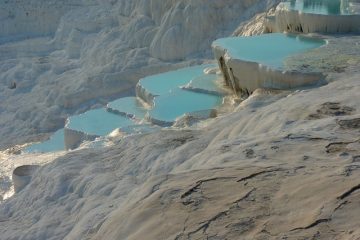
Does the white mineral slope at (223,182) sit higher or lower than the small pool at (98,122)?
higher

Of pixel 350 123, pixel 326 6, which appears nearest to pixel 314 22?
pixel 326 6

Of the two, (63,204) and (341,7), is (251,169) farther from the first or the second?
(341,7)

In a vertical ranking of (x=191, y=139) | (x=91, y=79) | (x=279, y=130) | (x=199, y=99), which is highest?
(x=279, y=130)

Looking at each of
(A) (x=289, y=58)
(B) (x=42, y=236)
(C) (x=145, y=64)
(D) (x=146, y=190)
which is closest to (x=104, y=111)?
(A) (x=289, y=58)

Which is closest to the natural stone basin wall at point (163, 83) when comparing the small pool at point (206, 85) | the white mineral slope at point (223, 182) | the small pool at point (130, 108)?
the small pool at point (130, 108)

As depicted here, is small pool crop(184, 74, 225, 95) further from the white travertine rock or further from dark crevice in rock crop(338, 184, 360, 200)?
dark crevice in rock crop(338, 184, 360, 200)

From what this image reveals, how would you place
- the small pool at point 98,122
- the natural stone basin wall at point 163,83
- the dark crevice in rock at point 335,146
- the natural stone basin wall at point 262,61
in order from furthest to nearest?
the natural stone basin wall at point 163,83, the small pool at point 98,122, the natural stone basin wall at point 262,61, the dark crevice in rock at point 335,146

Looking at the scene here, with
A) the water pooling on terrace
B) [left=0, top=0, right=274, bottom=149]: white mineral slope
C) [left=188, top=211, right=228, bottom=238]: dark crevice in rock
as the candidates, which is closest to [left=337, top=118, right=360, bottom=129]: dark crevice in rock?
[left=188, top=211, right=228, bottom=238]: dark crevice in rock

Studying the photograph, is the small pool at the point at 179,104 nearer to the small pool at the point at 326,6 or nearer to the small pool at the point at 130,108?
the small pool at the point at 130,108
